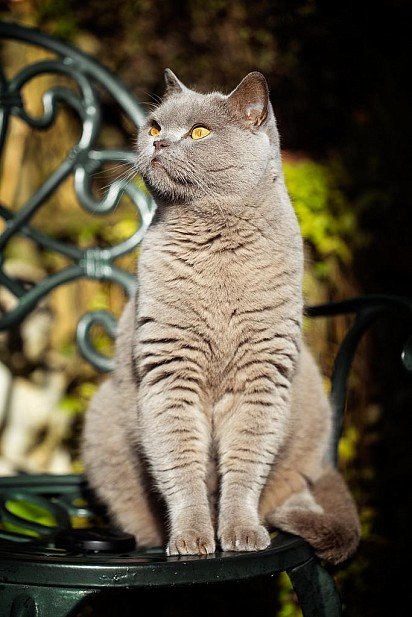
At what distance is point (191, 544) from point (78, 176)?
1192 mm

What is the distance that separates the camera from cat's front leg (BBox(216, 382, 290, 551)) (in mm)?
1513

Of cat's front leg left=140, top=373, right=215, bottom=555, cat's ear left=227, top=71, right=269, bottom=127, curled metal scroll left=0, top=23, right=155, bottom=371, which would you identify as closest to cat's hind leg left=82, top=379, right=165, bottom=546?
cat's front leg left=140, top=373, right=215, bottom=555

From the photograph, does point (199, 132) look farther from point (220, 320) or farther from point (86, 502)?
point (86, 502)

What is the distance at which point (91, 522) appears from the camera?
210 cm

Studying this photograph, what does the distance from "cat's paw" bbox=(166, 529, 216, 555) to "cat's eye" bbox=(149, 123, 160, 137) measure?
0.83 meters

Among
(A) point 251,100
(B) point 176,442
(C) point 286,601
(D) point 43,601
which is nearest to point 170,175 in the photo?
(A) point 251,100

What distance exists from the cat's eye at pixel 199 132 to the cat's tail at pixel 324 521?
0.80m

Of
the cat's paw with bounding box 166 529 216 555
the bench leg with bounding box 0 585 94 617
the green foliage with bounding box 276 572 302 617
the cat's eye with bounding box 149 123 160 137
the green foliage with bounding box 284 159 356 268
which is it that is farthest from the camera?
the green foliage with bounding box 284 159 356 268

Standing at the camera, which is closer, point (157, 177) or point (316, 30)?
point (157, 177)

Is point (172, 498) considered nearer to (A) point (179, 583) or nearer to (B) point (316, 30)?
(A) point (179, 583)

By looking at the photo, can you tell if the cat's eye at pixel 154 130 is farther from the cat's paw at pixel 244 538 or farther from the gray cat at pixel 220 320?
the cat's paw at pixel 244 538

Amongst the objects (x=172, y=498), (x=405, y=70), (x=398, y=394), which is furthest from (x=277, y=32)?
(x=172, y=498)

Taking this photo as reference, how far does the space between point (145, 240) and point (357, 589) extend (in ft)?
4.84

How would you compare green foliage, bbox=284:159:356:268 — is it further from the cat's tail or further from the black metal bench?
the cat's tail
